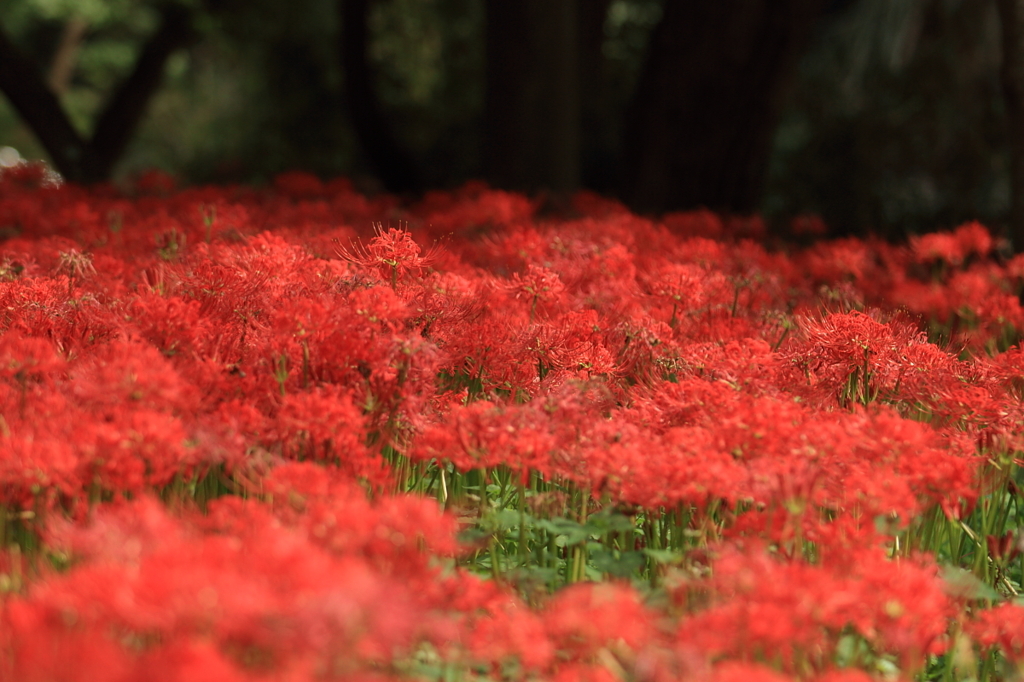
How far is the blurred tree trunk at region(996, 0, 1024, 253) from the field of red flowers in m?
1.35

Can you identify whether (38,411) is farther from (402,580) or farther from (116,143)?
(116,143)

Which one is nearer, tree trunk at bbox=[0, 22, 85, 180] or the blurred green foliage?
tree trunk at bbox=[0, 22, 85, 180]

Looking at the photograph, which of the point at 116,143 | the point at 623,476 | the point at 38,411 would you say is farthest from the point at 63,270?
the point at 116,143

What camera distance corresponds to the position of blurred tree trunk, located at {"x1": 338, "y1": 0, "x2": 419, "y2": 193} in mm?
8375

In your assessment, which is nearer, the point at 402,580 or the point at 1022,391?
the point at 402,580

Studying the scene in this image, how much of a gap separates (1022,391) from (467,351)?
1276mm

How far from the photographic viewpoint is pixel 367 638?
3.94 feet

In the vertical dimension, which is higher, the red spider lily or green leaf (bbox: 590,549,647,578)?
the red spider lily

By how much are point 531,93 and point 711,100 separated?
1.01m

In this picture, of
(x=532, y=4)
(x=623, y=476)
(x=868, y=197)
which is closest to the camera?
(x=623, y=476)

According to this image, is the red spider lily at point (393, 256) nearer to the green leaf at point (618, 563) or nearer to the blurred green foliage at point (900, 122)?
the green leaf at point (618, 563)

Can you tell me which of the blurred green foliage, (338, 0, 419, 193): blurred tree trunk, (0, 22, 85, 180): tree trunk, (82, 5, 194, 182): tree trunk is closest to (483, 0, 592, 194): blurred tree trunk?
(338, 0, 419, 193): blurred tree trunk

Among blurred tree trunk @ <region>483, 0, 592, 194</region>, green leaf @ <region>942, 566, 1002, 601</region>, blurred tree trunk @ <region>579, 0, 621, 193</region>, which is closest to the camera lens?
green leaf @ <region>942, 566, 1002, 601</region>

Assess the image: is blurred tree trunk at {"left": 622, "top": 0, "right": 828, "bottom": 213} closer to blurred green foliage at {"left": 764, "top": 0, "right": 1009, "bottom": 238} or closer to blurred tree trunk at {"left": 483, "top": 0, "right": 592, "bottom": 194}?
blurred tree trunk at {"left": 483, "top": 0, "right": 592, "bottom": 194}
